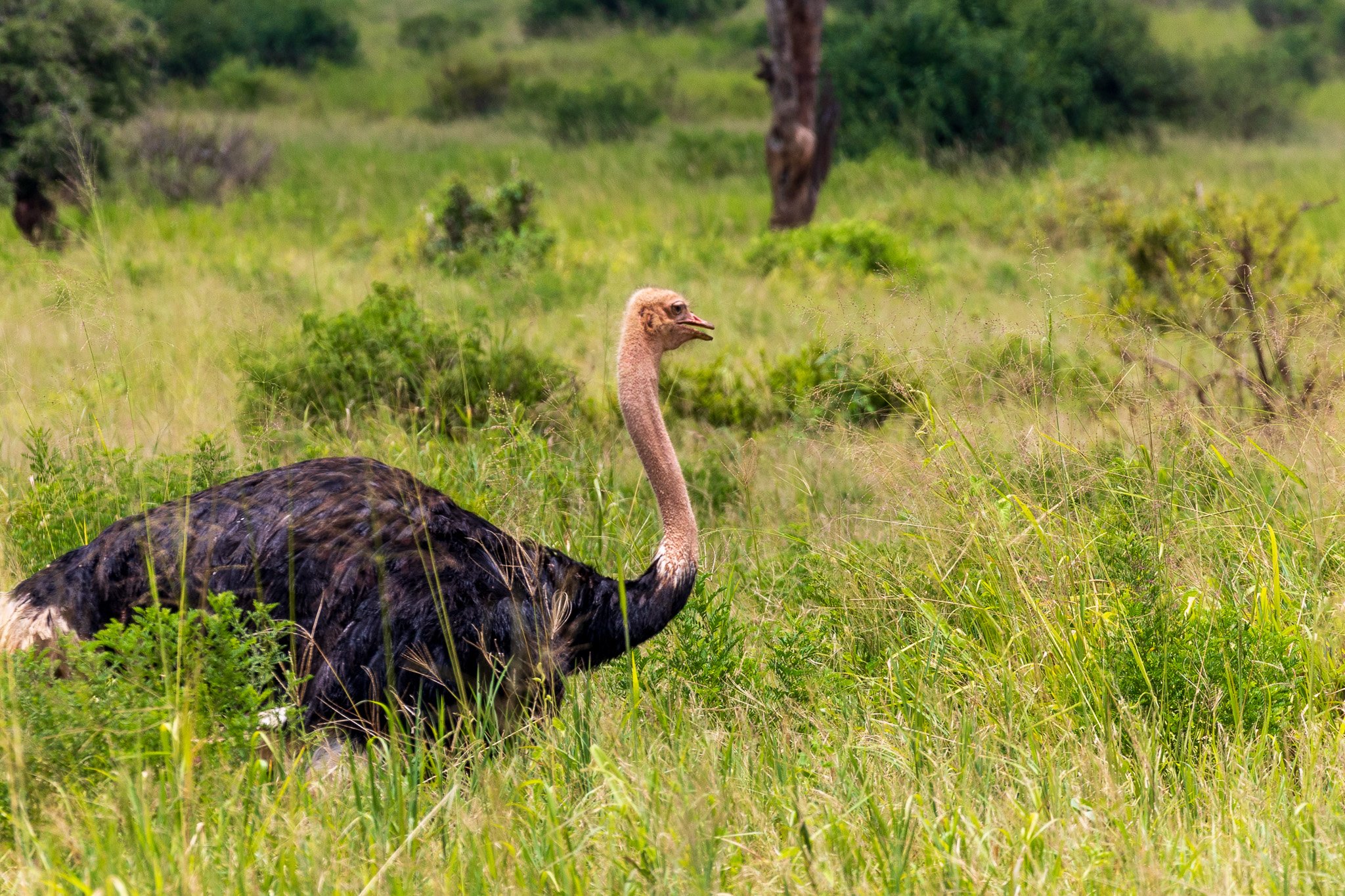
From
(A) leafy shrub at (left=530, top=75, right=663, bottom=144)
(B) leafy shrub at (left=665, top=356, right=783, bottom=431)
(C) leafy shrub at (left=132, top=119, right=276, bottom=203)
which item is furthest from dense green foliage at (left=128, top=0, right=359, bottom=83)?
(B) leafy shrub at (left=665, top=356, right=783, bottom=431)

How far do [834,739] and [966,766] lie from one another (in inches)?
19.4

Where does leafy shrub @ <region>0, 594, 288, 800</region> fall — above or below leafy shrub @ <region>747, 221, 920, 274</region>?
above

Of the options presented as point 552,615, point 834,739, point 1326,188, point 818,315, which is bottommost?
point 1326,188

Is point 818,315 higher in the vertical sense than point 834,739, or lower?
higher

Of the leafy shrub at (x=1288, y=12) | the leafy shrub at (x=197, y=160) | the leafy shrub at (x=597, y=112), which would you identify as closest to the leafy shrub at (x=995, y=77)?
the leafy shrub at (x=597, y=112)

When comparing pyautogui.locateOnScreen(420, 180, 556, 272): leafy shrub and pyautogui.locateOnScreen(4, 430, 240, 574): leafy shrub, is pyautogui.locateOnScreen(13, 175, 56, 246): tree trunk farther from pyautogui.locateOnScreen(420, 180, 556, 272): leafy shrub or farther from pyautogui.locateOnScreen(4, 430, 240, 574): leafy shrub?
pyautogui.locateOnScreen(4, 430, 240, 574): leafy shrub

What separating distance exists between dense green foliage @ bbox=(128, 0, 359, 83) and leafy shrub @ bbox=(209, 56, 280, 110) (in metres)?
2.98

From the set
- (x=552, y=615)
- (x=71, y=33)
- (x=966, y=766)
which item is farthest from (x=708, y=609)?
(x=71, y=33)

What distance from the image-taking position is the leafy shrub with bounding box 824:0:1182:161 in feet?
62.8

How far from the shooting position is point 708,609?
3643 millimetres

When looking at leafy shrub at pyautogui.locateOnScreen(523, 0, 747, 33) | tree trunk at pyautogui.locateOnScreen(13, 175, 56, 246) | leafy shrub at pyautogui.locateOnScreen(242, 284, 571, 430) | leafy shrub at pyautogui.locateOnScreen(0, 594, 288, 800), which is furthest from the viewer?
leafy shrub at pyautogui.locateOnScreen(523, 0, 747, 33)

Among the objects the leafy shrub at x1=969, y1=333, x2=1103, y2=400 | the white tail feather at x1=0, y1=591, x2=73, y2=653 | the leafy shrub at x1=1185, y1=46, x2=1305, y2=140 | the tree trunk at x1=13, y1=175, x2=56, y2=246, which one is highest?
the leafy shrub at x1=969, y1=333, x2=1103, y2=400

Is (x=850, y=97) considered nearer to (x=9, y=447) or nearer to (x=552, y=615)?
(x=9, y=447)

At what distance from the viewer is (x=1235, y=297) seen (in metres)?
4.09
